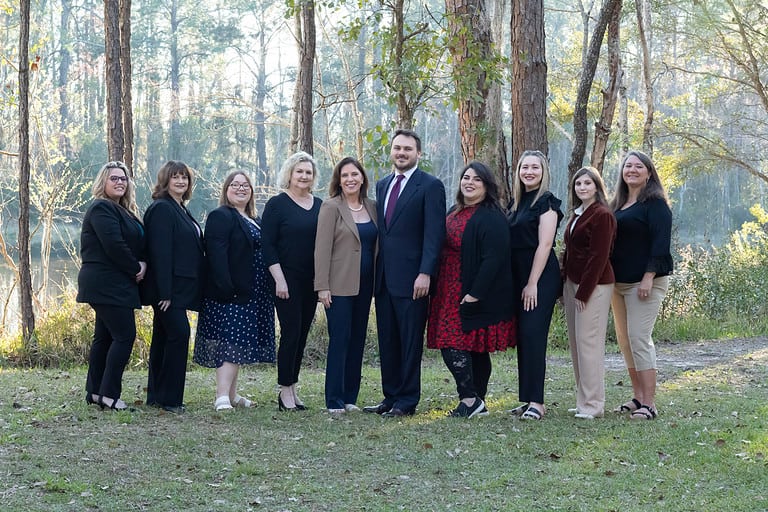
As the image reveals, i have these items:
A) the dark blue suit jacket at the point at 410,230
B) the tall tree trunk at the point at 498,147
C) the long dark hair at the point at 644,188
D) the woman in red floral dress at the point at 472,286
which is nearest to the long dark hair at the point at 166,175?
the dark blue suit jacket at the point at 410,230

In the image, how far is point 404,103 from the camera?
391 inches

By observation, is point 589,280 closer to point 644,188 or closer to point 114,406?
point 644,188

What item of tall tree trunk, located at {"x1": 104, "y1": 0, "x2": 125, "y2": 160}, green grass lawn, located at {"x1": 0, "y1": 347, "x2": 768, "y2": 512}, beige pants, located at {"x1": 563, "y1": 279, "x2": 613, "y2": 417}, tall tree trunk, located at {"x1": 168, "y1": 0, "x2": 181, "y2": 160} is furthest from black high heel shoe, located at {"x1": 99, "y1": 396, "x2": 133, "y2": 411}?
tall tree trunk, located at {"x1": 168, "y1": 0, "x2": 181, "y2": 160}

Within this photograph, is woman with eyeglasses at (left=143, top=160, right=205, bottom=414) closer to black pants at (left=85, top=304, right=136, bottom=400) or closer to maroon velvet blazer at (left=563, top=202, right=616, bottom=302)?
black pants at (left=85, top=304, right=136, bottom=400)

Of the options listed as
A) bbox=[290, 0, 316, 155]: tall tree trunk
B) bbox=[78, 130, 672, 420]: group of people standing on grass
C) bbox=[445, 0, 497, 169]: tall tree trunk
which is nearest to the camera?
bbox=[78, 130, 672, 420]: group of people standing on grass

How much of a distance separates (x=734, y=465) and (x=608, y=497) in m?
0.98

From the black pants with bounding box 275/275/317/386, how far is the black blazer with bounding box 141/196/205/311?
61 centimetres

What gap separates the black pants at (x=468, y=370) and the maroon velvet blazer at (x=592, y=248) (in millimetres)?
832

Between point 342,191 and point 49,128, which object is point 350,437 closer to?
point 342,191

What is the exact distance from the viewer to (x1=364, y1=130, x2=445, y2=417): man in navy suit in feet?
19.3

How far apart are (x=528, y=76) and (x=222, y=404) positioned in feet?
17.7

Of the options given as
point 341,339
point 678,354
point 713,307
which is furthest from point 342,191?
point 713,307

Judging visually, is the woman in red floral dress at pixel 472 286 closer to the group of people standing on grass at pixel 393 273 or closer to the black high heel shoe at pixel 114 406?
the group of people standing on grass at pixel 393 273

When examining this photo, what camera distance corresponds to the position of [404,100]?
9.93 meters
